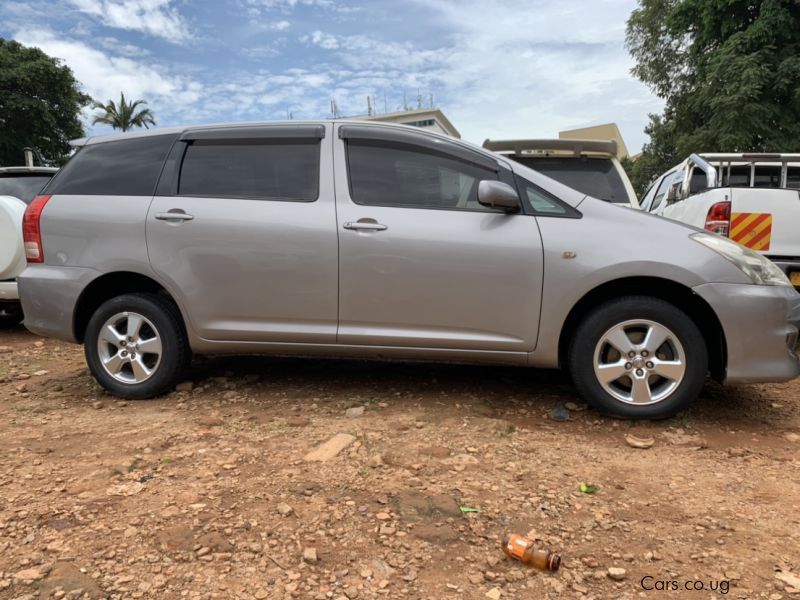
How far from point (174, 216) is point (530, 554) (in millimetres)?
2788

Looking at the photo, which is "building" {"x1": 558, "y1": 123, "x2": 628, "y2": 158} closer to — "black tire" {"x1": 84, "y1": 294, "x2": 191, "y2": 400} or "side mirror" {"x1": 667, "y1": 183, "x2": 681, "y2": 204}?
"side mirror" {"x1": 667, "y1": 183, "x2": 681, "y2": 204}

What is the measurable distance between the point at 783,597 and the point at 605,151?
172 inches

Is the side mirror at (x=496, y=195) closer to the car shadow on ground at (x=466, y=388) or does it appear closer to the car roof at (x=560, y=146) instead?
the car shadow on ground at (x=466, y=388)


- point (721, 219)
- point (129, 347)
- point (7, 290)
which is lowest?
point (129, 347)

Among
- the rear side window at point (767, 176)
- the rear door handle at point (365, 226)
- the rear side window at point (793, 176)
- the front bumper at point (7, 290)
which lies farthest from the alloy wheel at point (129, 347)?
the rear side window at point (793, 176)

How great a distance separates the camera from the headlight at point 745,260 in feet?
10.1

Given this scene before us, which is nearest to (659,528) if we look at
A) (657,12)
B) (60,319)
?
(60,319)

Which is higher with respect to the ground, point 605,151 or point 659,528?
point 605,151

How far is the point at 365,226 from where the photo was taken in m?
3.34

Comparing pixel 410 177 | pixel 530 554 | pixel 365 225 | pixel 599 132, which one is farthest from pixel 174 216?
pixel 599 132

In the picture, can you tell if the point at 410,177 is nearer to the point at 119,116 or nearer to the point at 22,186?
the point at 22,186

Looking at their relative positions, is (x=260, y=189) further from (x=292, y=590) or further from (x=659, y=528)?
(x=659, y=528)

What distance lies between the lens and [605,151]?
5.38 metres

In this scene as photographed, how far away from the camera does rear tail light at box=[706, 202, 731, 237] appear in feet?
15.0
